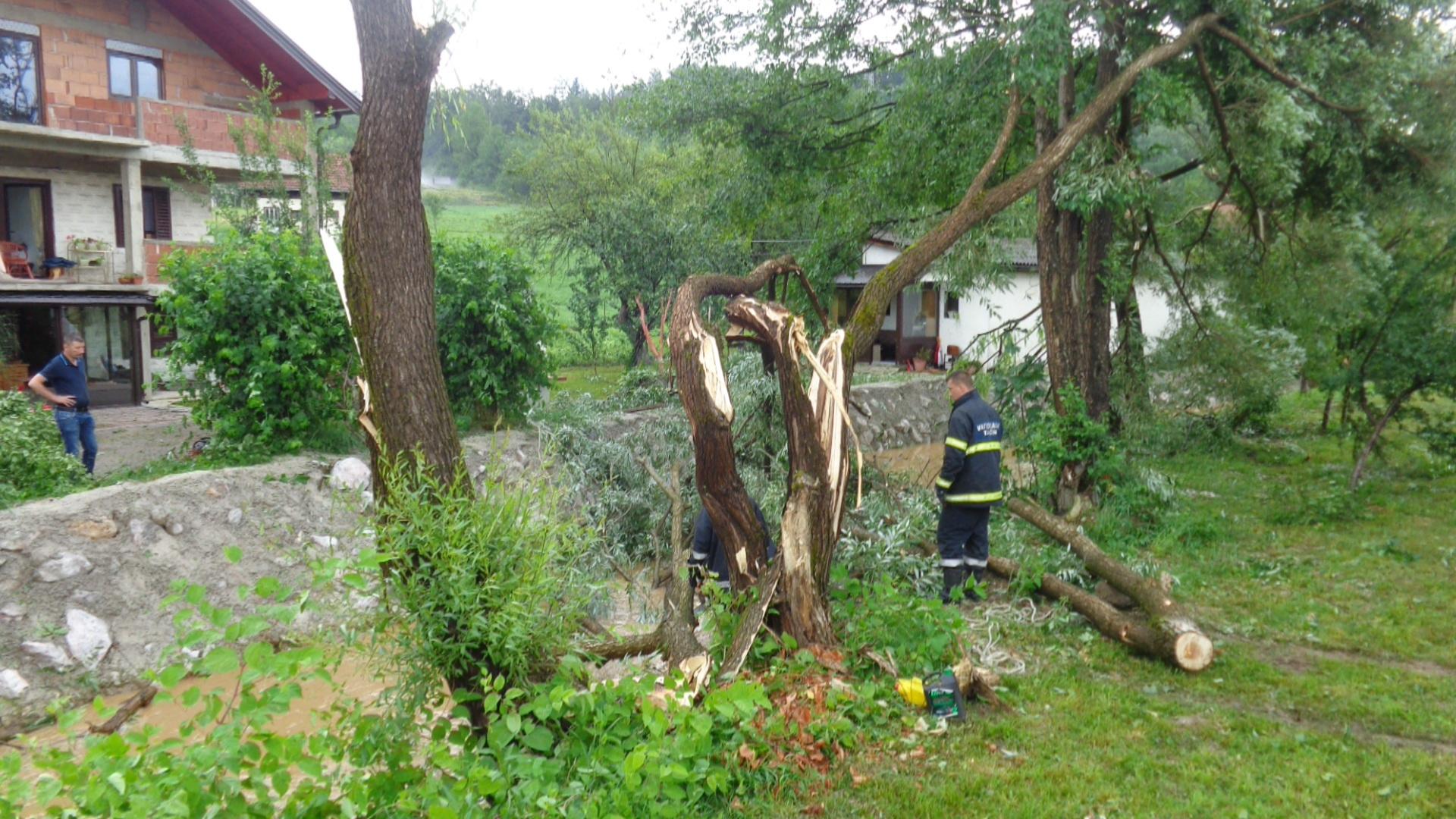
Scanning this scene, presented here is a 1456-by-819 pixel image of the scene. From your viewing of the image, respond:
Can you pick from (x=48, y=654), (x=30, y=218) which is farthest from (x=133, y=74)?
(x=48, y=654)

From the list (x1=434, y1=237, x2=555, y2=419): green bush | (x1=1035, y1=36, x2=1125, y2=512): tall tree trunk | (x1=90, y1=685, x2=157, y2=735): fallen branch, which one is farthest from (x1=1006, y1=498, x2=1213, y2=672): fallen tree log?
(x1=434, y1=237, x2=555, y2=419): green bush

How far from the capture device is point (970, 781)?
5277 millimetres

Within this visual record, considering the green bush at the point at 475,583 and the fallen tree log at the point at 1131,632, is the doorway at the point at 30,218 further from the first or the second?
the fallen tree log at the point at 1131,632

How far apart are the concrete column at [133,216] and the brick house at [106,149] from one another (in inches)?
1.1

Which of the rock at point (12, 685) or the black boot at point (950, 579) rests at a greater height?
the black boot at point (950, 579)

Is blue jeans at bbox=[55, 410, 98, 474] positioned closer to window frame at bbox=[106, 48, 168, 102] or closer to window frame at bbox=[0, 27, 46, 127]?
window frame at bbox=[0, 27, 46, 127]

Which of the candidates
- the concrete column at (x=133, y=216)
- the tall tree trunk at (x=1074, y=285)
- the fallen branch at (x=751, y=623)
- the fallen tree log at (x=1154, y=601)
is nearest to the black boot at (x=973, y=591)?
the fallen tree log at (x=1154, y=601)

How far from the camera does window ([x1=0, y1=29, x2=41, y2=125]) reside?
60.8 feet

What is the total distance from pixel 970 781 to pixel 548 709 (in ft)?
7.17

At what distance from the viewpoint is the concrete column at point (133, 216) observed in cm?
1972

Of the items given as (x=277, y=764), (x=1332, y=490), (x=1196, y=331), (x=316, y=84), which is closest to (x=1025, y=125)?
(x=1196, y=331)

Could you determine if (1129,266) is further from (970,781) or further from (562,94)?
(562,94)

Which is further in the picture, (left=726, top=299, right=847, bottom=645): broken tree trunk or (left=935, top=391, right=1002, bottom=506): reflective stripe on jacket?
(left=935, top=391, right=1002, bottom=506): reflective stripe on jacket

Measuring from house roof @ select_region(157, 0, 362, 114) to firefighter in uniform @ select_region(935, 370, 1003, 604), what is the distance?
55.1ft
